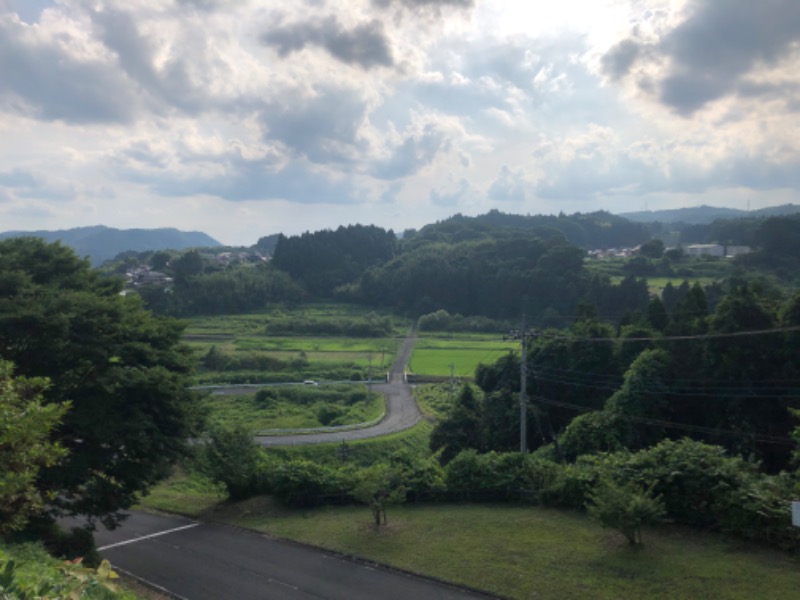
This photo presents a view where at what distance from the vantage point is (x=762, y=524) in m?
10.8

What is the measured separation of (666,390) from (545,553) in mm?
12001

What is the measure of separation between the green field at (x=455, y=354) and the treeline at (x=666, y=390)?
19.8 meters

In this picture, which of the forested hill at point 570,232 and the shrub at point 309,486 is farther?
the forested hill at point 570,232

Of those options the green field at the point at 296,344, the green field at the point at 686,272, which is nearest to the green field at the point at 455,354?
the green field at the point at 296,344

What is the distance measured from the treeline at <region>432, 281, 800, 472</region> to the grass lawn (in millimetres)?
6019

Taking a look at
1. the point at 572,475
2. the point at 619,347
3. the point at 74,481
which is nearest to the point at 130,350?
the point at 74,481

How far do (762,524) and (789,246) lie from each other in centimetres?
6925

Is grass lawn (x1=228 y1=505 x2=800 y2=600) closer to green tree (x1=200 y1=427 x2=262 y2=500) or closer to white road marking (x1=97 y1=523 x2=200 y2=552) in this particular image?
white road marking (x1=97 y1=523 x2=200 y2=552)

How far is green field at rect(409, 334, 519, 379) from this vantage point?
51.8 metres

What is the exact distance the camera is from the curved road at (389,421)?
32.8 m

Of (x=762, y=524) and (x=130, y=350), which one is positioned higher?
(x=130, y=350)

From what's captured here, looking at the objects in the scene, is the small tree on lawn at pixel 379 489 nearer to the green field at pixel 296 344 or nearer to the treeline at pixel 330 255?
the green field at pixel 296 344

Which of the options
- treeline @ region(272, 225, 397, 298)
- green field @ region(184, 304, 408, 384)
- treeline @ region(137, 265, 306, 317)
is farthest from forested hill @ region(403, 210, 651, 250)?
green field @ region(184, 304, 408, 384)

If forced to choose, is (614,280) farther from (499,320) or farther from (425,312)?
(425,312)
